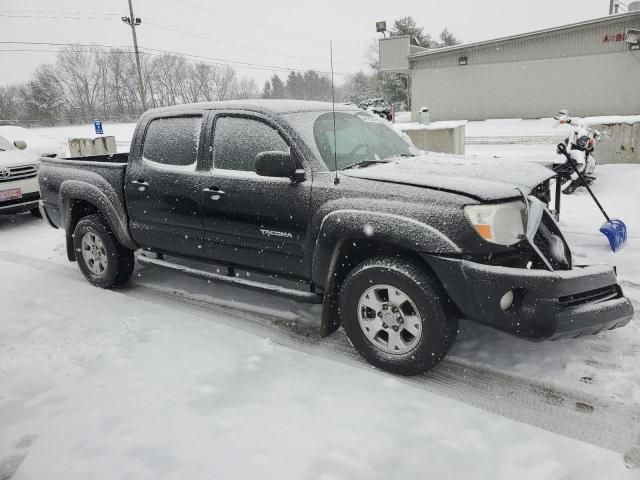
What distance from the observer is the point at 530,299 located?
2.80 meters

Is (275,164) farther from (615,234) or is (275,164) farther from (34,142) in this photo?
(34,142)

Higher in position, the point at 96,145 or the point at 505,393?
the point at 96,145

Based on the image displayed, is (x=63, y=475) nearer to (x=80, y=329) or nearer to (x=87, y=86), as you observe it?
(x=80, y=329)

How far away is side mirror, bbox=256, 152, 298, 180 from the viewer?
3379 millimetres

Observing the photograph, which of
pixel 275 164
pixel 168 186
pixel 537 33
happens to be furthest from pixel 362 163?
pixel 537 33

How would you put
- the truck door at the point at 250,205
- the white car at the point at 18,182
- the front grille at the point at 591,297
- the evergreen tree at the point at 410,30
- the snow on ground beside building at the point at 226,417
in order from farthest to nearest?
1. the evergreen tree at the point at 410,30
2. the white car at the point at 18,182
3. the truck door at the point at 250,205
4. the front grille at the point at 591,297
5. the snow on ground beside building at the point at 226,417

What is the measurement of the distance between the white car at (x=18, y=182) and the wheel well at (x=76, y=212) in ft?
12.2

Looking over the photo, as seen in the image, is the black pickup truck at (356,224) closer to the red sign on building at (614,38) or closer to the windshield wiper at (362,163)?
the windshield wiper at (362,163)

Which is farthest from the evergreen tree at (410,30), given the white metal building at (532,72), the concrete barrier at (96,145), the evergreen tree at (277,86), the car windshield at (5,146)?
the car windshield at (5,146)

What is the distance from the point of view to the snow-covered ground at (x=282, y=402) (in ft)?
8.09

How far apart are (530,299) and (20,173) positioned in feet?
27.4

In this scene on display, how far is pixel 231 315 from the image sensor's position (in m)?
4.34

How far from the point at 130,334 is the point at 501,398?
2.83 m

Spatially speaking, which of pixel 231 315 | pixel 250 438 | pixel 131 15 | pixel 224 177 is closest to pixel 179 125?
pixel 224 177
